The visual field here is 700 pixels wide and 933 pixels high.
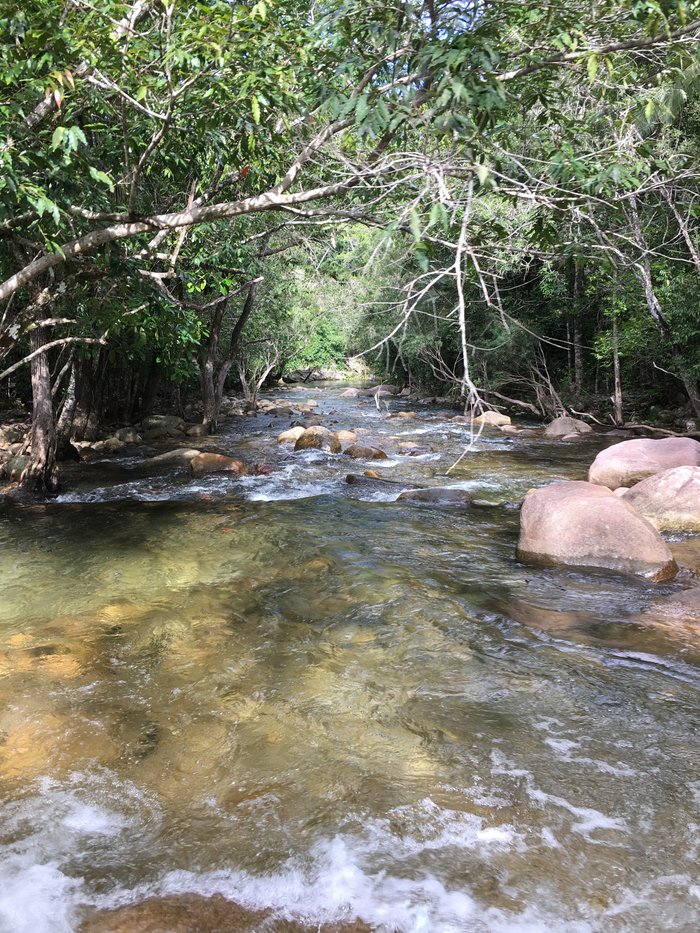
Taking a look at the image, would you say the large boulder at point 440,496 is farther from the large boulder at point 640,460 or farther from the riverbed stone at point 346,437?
the riverbed stone at point 346,437

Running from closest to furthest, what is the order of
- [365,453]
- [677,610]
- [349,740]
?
[349,740] → [677,610] → [365,453]

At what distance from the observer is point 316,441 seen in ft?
48.7

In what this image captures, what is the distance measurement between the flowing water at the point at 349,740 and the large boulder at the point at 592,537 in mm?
278

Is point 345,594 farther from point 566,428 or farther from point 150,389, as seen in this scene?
point 150,389

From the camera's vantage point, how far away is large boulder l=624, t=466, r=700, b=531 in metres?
7.25

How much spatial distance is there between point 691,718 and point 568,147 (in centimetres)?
373

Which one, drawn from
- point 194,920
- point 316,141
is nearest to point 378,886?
point 194,920

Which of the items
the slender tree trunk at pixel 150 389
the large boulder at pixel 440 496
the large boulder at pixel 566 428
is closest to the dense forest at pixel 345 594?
the large boulder at pixel 440 496

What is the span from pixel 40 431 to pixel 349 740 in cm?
836

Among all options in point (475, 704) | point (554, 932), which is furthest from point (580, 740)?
point (554, 932)

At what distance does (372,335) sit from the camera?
25.1 m

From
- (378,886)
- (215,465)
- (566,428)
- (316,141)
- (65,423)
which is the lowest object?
(378,886)

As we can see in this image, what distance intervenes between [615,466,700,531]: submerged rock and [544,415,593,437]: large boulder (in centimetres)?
918

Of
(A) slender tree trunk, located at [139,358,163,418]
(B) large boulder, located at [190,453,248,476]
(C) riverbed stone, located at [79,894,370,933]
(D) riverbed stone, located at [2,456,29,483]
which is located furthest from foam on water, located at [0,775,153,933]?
(A) slender tree trunk, located at [139,358,163,418]
